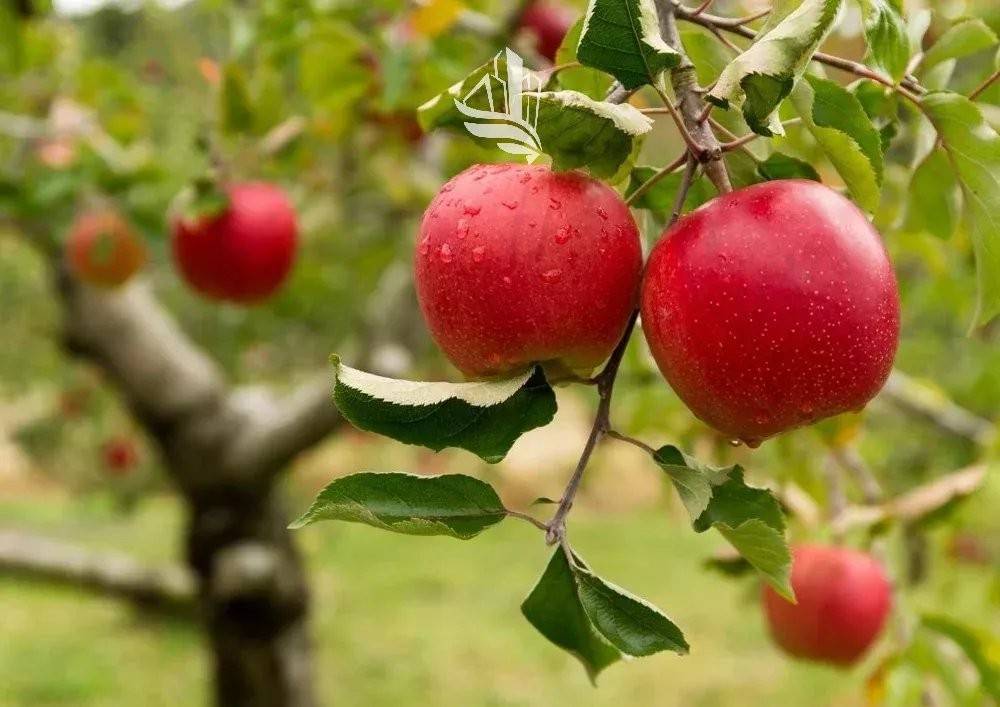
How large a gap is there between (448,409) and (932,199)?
0.37m

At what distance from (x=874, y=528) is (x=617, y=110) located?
76 centimetres

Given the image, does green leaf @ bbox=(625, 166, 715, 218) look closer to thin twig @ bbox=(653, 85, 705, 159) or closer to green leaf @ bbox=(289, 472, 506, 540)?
thin twig @ bbox=(653, 85, 705, 159)

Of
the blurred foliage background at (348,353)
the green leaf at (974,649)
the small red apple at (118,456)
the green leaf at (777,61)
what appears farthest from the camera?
the small red apple at (118,456)

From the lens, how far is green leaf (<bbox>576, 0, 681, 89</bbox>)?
404 mm

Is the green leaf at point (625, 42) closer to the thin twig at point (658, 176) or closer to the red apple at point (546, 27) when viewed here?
the thin twig at point (658, 176)

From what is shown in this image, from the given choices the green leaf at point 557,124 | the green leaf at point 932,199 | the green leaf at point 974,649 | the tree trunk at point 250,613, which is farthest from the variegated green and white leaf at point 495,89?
the tree trunk at point 250,613

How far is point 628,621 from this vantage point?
43 cm

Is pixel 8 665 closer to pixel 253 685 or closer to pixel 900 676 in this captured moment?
pixel 253 685

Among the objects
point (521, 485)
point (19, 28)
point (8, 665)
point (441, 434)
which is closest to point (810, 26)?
point (441, 434)

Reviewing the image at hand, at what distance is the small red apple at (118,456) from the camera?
11.7ft

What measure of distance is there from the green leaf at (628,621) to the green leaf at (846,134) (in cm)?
20

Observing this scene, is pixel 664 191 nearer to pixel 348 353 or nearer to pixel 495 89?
pixel 495 89

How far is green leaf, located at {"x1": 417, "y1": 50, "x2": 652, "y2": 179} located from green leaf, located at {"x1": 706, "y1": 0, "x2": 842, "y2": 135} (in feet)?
0.15

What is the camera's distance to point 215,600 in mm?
2170
